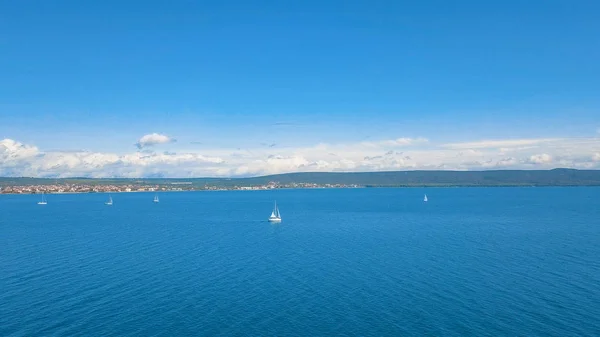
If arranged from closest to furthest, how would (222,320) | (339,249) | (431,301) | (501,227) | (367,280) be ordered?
(222,320) < (431,301) < (367,280) < (339,249) < (501,227)

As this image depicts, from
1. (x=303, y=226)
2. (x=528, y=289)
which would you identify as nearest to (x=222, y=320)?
(x=528, y=289)

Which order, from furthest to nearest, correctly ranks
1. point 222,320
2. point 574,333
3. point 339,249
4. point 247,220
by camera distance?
point 247,220 → point 339,249 → point 222,320 → point 574,333

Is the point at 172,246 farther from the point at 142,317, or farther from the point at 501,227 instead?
the point at 501,227

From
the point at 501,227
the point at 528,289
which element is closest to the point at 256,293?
the point at 528,289

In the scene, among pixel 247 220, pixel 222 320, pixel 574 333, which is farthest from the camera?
pixel 247 220

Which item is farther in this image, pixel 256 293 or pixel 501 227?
pixel 501 227

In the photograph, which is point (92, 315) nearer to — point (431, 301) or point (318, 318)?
point (318, 318)

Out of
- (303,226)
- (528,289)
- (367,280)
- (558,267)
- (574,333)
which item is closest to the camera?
(574,333)

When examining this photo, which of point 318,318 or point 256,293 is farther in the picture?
point 256,293
